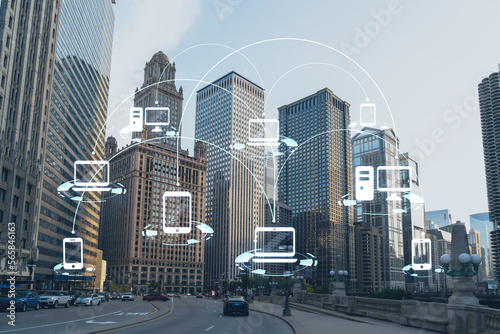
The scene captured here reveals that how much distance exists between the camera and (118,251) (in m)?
195

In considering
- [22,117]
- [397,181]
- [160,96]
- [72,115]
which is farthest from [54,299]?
[160,96]

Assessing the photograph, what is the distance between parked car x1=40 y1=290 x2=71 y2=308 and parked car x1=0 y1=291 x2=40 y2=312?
2.25m

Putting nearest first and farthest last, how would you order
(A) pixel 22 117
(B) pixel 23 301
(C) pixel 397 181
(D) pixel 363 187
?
1. (B) pixel 23 301
2. (D) pixel 363 187
3. (A) pixel 22 117
4. (C) pixel 397 181

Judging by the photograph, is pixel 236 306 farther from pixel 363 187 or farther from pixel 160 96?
pixel 160 96

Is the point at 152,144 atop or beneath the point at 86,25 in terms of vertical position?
beneath

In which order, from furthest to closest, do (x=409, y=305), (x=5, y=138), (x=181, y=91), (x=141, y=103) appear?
(x=181, y=91) < (x=141, y=103) < (x=5, y=138) < (x=409, y=305)

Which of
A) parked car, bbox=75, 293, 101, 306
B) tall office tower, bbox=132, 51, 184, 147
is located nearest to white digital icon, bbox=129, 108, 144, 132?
parked car, bbox=75, 293, 101, 306

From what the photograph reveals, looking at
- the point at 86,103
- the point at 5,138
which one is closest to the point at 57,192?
the point at 86,103

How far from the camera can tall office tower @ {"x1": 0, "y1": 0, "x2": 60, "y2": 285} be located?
62094 millimetres

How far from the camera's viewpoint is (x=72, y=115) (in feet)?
358

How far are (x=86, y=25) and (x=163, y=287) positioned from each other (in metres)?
117

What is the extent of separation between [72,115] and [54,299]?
7665 cm

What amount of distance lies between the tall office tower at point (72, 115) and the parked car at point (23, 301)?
157 feet

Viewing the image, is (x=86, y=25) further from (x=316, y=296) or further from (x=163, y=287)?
(x=163, y=287)
